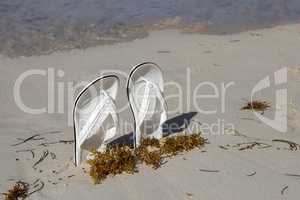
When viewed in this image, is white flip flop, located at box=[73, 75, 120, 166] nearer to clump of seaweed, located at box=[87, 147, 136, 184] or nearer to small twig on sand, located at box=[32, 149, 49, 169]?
clump of seaweed, located at box=[87, 147, 136, 184]

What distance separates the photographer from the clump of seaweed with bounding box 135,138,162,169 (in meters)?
3.69

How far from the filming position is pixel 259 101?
5.30 metres

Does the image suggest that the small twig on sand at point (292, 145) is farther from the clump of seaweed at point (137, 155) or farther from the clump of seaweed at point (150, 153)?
the clump of seaweed at point (150, 153)

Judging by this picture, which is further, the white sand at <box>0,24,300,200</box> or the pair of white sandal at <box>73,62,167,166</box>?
the pair of white sandal at <box>73,62,167,166</box>

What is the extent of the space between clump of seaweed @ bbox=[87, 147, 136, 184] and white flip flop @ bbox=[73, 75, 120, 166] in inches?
4.5

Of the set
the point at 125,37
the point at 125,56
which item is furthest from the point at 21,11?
the point at 125,56

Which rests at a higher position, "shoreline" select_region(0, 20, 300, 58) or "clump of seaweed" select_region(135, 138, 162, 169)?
"shoreline" select_region(0, 20, 300, 58)

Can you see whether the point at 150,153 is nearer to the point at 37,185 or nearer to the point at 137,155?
the point at 137,155

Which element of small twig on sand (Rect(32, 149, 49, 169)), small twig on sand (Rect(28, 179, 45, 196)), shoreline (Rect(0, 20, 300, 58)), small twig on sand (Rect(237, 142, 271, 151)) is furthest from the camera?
shoreline (Rect(0, 20, 300, 58))

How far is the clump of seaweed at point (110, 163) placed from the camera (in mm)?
3502

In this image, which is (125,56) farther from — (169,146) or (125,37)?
(169,146)

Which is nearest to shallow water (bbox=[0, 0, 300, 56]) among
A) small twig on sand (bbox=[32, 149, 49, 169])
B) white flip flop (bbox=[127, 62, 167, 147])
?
small twig on sand (bbox=[32, 149, 49, 169])

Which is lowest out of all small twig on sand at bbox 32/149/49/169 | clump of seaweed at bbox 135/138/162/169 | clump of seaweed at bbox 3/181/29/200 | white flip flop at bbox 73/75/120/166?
clump of seaweed at bbox 3/181/29/200

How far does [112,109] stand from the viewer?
3.62m
